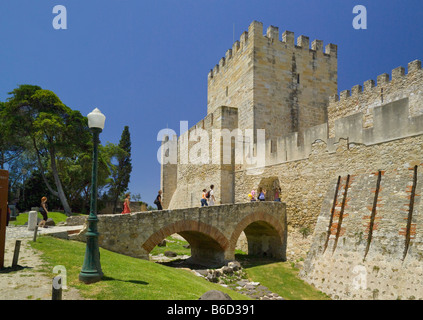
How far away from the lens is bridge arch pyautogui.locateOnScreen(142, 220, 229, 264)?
10.9m

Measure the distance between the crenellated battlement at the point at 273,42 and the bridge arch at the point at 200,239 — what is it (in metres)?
10.8

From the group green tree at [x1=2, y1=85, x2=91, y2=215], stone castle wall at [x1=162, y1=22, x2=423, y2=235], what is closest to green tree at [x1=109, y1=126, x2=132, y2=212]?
→ green tree at [x1=2, y1=85, x2=91, y2=215]

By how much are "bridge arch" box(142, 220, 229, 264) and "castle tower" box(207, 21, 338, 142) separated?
22.1ft

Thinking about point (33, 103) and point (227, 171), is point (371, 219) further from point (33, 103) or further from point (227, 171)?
point (33, 103)

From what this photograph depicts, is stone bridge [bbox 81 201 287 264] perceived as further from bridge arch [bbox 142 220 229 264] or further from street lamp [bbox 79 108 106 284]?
street lamp [bbox 79 108 106 284]

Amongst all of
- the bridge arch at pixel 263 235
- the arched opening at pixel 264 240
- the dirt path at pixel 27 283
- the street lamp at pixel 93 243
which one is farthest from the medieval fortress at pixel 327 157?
the dirt path at pixel 27 283

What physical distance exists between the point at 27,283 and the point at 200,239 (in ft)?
29.0

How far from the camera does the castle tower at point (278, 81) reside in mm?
17203

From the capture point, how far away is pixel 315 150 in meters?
12.7

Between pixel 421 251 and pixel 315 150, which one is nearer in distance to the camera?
pixel 421 251

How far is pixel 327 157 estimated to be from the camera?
12.1 m
